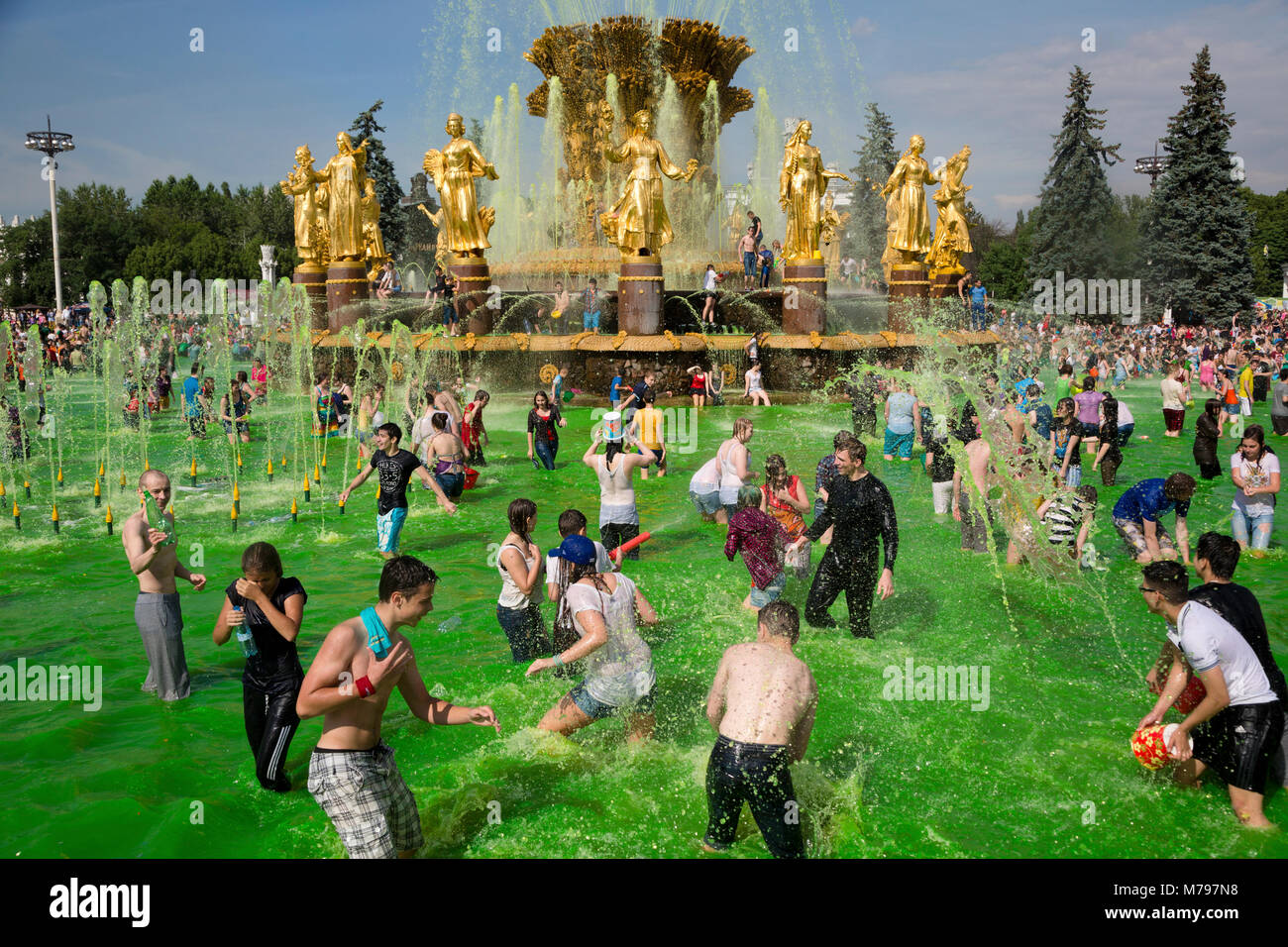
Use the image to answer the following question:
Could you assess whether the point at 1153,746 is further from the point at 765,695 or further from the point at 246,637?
the point at 246,637

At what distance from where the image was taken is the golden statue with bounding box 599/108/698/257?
21.9 metres

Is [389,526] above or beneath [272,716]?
above

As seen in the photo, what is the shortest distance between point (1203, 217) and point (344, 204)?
4159cm

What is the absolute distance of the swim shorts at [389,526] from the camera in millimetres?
10422

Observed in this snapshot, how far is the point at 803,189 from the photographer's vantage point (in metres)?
23.0

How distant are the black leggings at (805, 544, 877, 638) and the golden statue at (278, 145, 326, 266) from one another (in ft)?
71.6

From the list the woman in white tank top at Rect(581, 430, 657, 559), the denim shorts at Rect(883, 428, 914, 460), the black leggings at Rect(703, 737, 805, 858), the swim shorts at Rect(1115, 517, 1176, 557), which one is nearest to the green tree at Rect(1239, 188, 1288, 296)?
the denim shorts at Rect(883, 428, 914, 460)

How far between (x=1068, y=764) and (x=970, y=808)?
91 cm

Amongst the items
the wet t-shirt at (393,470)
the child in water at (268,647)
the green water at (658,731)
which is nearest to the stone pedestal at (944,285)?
the green water at (658,731)

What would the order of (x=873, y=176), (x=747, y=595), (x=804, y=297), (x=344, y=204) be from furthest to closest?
(x=873, y=176), (x=344, y=204), (x=804, y=297), (x=747, y=595)

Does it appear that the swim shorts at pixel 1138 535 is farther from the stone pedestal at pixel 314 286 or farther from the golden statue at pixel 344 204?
the stone pedestal at pixel 314 286

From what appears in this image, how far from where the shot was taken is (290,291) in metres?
25.3

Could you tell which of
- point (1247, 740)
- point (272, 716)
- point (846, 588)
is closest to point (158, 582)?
point (272, 716)

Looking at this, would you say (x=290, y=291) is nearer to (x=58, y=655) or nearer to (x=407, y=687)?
(x=58, y=655)
